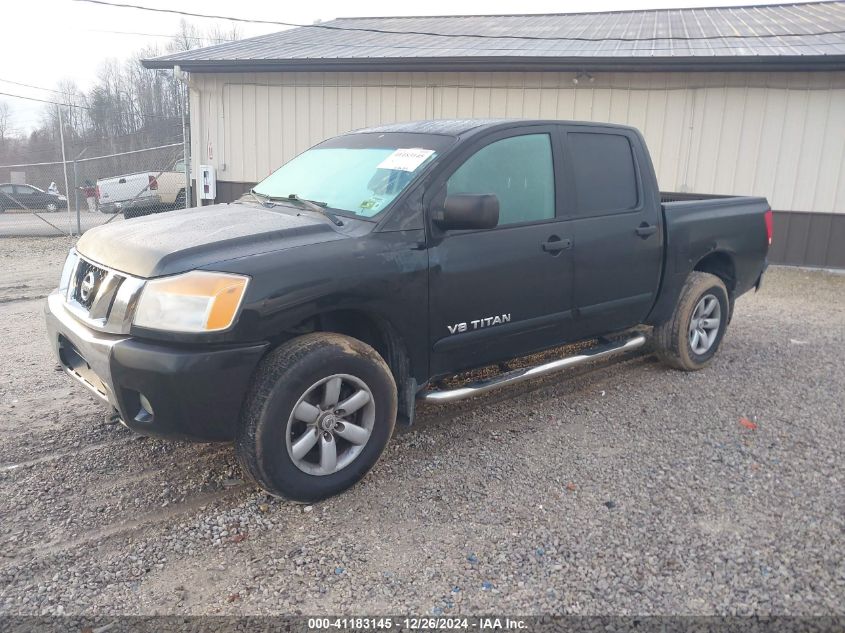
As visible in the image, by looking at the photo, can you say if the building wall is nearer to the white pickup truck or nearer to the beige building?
the beige building

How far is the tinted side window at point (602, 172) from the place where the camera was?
4504mm

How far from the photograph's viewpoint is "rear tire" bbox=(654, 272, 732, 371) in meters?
5.32

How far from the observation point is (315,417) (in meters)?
3.25

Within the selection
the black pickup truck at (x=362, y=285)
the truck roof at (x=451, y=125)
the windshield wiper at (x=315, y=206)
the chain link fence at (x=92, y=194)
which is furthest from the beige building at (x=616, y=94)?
the windshield wiper at (x=315, y=206)

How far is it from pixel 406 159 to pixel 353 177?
1.18 feet

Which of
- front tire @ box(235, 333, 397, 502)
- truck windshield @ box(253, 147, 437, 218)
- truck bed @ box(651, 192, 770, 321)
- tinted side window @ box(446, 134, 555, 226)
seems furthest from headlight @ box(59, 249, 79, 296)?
truck bed @ box(651, 192, 770, 321)

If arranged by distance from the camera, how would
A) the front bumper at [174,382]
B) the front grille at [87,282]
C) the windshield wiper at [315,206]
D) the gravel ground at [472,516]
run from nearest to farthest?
the gravel ground at [472,516] → the front bumper at [174,382] → the front grille at [87,282] → the windshield wiper at [315,206]

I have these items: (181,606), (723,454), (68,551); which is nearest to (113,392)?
(68,551)

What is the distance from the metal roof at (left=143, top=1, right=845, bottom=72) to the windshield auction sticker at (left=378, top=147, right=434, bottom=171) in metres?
7.91

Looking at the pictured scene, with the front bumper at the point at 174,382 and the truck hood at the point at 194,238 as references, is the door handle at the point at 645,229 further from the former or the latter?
the front bumper at the point at 174,382

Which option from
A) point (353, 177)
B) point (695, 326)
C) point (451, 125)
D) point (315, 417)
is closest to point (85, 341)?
point (315, 417)

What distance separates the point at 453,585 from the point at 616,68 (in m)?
9.95

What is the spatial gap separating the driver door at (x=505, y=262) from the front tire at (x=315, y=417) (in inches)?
20.7

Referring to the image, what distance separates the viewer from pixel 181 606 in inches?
103
